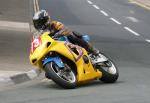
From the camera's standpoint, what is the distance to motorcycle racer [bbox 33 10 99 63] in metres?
11.9

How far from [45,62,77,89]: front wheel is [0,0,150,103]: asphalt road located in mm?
143

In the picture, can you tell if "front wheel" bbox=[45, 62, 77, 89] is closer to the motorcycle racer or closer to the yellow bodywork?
the yellow bodywork

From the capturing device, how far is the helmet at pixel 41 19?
11.9 metres

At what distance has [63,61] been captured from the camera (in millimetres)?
11766

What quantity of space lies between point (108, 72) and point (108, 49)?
7368mm

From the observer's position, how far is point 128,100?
9.82 meters

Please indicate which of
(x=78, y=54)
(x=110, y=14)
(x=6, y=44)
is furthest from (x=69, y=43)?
(x=110, y=14)

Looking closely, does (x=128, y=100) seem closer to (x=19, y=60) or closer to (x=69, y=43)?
(x=69, y=43)

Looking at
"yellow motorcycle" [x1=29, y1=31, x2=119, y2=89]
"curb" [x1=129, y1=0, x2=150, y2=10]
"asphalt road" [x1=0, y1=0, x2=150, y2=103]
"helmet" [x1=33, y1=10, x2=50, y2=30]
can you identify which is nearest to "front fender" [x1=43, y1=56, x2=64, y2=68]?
"yellow motorcycle" [x1=29, y1=31, x2=119, y2=89]

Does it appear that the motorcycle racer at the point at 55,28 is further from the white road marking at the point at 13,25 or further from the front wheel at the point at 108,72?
the white road marking at the point at 13,25

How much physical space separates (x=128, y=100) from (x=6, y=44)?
10094 millimetres

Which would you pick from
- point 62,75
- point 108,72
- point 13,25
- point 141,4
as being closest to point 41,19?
point 62,75

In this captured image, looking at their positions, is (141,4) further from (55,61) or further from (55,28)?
(55,61)

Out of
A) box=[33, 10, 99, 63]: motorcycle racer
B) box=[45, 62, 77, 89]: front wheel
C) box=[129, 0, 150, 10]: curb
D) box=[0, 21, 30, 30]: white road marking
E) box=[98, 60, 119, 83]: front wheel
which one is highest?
box=[33, 10, 99, 63]: motorcycle racer
